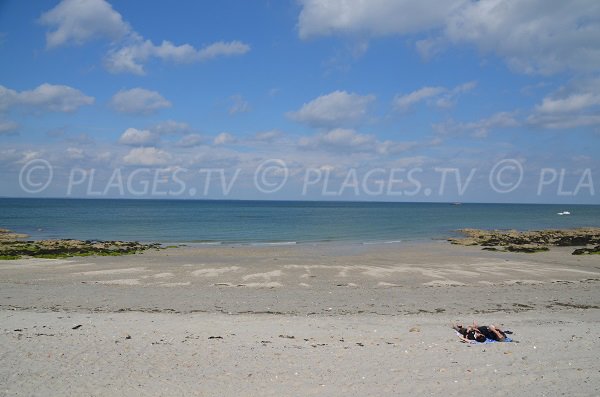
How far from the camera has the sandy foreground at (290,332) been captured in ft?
24.7

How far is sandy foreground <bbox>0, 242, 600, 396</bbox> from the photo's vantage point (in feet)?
24.7

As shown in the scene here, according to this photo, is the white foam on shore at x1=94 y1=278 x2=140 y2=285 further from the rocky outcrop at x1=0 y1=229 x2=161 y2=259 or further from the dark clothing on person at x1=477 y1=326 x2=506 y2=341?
the dark clothing on person at x1=477 y1=326 x2=506 y2=341

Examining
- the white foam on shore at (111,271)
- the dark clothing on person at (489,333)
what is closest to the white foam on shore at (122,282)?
the white foam on shore at (111,271)

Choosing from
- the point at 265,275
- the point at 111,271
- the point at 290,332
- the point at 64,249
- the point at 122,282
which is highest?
the point at 290,332

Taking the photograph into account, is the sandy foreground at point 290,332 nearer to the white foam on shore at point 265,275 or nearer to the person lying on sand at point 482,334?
the white foam on shore at point 265,275

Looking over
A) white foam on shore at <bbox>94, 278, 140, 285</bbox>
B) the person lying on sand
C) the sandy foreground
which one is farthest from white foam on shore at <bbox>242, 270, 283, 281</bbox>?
the person lying on sand

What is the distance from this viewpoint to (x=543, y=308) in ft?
45.4

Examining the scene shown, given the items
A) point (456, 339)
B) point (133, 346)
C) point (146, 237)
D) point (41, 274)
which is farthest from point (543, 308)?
point (146, 237)

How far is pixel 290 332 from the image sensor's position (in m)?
10.7

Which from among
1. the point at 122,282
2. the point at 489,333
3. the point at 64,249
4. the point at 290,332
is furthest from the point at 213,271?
the point at 64,249

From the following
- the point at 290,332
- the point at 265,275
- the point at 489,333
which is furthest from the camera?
the point at 265,275

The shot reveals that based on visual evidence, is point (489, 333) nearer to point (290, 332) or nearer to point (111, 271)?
point (290, 332)

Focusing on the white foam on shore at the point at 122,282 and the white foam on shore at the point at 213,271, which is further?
the white foam on shore at the point at 213,271

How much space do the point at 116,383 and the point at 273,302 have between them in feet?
24.4
